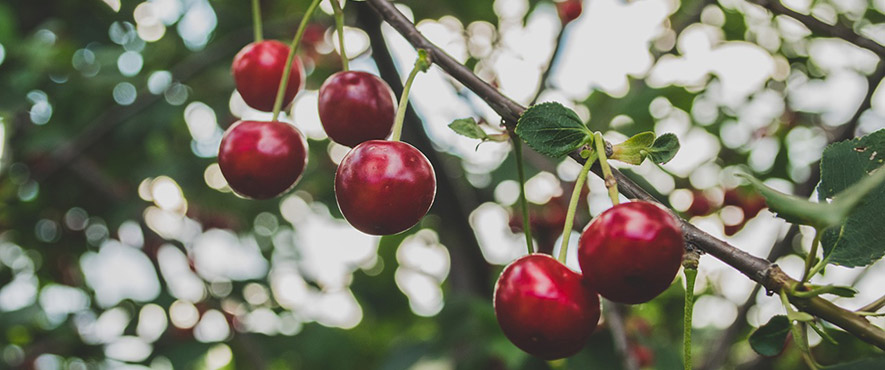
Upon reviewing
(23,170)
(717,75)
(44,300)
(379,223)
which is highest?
(379,223)

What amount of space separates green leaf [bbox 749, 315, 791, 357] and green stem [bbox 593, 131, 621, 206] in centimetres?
27

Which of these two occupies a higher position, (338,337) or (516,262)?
(516,262)

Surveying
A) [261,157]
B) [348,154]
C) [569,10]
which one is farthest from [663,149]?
[569,10]

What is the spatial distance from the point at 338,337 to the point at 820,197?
225 cm

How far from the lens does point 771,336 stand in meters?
0.81

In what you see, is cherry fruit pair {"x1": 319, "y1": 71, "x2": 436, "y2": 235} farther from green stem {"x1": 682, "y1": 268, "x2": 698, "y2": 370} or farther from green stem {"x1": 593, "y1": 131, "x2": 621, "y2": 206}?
green stem {"x1": 682, "y1": 268, "x2": 698, "y2": 370}

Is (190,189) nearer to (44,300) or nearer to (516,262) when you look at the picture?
(44,300)

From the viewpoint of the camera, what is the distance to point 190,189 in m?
3.11

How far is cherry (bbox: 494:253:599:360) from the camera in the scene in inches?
29.5

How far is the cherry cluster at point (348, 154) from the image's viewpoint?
0.82 metres

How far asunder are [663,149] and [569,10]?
1.85 metres

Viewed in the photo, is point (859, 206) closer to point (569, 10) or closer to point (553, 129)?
point (553, 129)

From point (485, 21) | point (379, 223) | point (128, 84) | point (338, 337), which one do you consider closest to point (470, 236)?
point (338, 337)

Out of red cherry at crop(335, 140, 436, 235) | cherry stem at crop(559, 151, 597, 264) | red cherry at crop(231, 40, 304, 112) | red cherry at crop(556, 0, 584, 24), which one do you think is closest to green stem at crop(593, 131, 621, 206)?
cherry stem at crop(559, 151, 597, 264)
